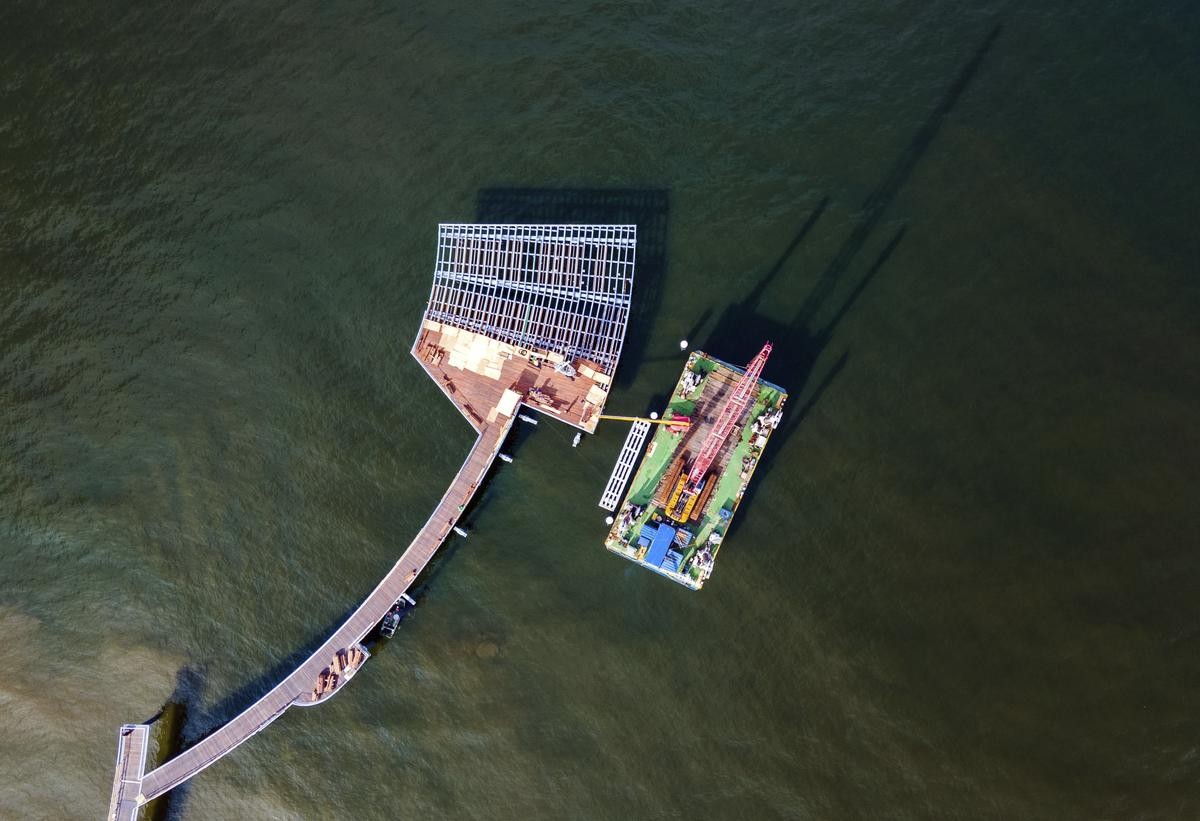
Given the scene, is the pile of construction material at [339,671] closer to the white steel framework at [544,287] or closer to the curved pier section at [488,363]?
the curved pier section at [488,363]

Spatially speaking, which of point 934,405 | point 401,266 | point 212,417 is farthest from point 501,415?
point 934,405

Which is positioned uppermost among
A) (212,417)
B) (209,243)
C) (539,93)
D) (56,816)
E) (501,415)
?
(539,93)

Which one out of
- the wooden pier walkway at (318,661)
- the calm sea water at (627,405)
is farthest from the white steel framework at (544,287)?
the wooden pier walkway at (318,661)

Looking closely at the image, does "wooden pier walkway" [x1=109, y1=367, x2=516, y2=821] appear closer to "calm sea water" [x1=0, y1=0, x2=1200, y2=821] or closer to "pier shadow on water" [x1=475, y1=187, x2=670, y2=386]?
"calm sea water" [x1=0, y1=0, x2=1200, y2=821]

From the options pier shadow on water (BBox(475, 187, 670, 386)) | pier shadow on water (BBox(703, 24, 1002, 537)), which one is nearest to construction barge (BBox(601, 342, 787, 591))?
pier shadow on water (BBox(703, 24, 1002, 537))

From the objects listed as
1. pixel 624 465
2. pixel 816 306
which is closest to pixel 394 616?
pixel 624 465

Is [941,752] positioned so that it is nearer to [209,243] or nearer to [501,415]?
[501,415]
